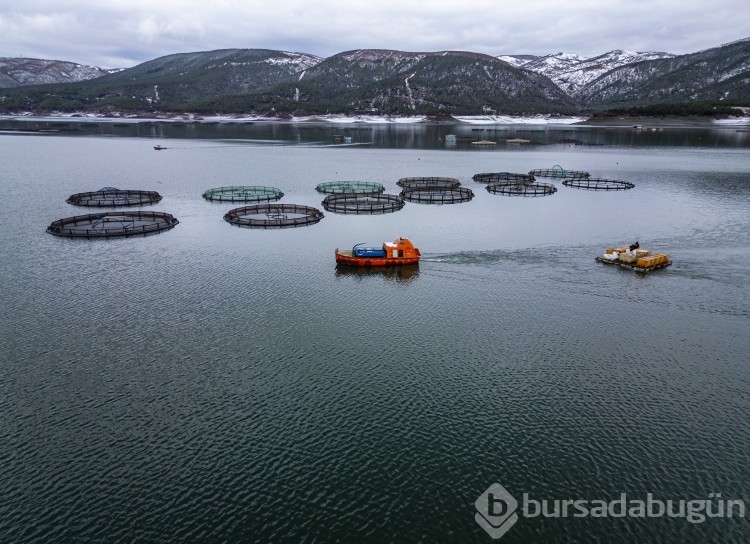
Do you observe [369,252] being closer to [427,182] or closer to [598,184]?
[427,182]

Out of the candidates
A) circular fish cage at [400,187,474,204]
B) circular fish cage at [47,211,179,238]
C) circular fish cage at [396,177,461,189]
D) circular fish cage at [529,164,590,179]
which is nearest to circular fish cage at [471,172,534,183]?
circular fish cage at [529,164,590,179]

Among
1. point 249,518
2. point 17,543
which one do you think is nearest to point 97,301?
point 17,543

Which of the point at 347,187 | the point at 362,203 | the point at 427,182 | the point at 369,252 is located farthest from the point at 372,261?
the point at 427,182

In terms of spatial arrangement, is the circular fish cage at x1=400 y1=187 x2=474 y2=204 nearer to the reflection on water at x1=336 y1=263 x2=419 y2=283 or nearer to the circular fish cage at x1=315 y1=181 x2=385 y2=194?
the circular fish cage at x1=315 y1=181 x2=385 y2=194

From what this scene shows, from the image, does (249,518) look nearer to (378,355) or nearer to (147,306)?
(378,355)

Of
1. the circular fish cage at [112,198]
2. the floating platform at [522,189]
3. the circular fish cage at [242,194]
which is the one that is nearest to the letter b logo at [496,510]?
the circular fish cage at [242,194]

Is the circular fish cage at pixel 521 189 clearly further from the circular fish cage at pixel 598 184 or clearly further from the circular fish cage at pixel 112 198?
the circular fish cage at pixel 112 198
